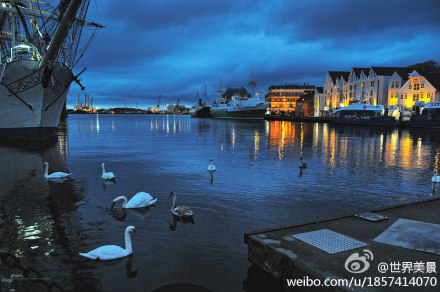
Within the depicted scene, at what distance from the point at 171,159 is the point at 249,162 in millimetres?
5929

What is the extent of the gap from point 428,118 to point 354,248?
A: 69.1 m

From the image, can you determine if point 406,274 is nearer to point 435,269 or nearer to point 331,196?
point 435,269

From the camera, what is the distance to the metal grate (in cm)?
601

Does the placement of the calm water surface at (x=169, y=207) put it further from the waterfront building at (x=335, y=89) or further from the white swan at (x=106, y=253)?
the waterfront building at (x=335, y=89)

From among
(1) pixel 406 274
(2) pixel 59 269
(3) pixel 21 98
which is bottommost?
(2) pixel 59 269

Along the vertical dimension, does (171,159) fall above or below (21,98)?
below

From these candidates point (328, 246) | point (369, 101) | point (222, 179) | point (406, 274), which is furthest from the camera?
point (369, 101)

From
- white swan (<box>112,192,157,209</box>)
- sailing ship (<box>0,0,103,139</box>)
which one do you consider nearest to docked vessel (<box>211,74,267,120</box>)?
sailing ship (<box>0,0,103,139</box>)

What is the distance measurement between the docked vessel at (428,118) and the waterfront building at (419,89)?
657 cm

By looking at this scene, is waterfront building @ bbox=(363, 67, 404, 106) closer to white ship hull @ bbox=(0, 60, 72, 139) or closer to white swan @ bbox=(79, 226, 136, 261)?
white ship hull @ bbox=(0, 60, 72, 139)

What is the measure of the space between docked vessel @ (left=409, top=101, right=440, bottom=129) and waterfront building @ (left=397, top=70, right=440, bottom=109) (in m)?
6.57

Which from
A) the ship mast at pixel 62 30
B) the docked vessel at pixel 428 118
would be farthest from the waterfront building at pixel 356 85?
the ship mast at pixel 62 30

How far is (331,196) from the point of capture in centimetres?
1273

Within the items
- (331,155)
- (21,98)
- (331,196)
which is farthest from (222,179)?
(21,98)
